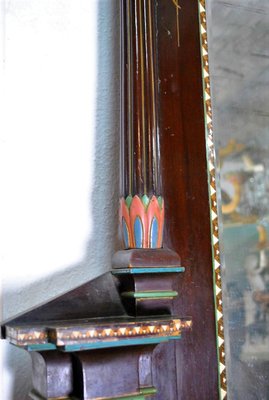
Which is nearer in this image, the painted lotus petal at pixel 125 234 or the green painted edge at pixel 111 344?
the green painted edge at pixel 111 344

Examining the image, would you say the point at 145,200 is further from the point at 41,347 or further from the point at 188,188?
the point at 41,347

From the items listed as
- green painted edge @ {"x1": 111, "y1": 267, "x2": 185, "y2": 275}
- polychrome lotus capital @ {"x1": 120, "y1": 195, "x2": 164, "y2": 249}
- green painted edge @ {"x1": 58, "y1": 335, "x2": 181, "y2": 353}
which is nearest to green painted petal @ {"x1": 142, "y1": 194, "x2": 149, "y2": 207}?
polychrome lotus capital @ {"x1": 120, "y1": 195, "x2": 164, "y2": 249}

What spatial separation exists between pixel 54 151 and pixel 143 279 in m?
0.32

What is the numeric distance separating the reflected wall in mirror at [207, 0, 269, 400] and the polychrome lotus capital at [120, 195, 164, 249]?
0.21 meters

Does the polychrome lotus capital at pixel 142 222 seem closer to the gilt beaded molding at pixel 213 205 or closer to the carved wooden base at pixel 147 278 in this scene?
the carved wooden base at pixel 147 278

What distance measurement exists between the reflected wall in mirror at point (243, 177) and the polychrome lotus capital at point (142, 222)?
8.3 inches

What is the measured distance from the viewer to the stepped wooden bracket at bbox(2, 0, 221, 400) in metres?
0.73

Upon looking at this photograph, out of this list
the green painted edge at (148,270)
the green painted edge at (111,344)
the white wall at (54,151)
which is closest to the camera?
the green painted edge at (111,344)

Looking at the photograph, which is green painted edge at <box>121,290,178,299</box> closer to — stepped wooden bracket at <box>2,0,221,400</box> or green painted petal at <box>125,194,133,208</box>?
stepped wooden bracket at <box>2,0,221,400</box>

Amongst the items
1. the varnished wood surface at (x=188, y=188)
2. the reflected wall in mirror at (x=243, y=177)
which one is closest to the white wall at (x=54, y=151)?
the varnished wood surface at (x=188, y=188)

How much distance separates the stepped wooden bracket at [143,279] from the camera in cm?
73

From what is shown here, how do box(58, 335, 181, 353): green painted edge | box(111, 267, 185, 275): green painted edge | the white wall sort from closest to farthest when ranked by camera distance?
box(58, 335, 181, 353): green painted edge, box(111, 267, 185, 275): green painted edge, the white wall

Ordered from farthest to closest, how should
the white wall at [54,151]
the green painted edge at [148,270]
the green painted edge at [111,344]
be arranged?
the white wall at [54,151], the green painted edge at [148,270], the green painted edge at [111,344]

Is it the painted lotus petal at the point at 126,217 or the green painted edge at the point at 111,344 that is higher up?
the painted lotus petal at the point at 126,217
